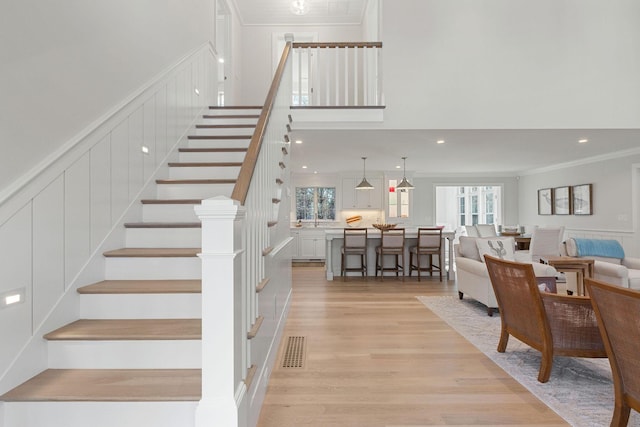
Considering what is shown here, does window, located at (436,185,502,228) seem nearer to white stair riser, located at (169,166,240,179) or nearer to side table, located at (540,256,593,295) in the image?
side table, located at (540,256,593,295)

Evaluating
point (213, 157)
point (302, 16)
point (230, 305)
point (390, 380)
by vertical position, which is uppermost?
point (302, 16)

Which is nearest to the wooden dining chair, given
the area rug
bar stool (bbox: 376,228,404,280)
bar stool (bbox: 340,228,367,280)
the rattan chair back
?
the area rug

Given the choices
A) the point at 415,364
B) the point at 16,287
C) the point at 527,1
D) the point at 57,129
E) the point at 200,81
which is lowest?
the point at 415,364

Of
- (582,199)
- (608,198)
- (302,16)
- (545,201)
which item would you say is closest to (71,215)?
(302,16)

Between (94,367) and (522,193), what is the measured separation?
10.9 metres

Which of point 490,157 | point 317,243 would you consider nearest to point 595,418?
point 490,157

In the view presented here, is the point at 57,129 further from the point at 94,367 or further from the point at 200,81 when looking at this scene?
the point at 200,81

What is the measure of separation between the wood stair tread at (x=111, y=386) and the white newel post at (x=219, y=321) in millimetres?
196

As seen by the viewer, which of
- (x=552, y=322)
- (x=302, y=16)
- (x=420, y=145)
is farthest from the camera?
(x=302, y=16)

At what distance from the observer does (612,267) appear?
13.8 feet

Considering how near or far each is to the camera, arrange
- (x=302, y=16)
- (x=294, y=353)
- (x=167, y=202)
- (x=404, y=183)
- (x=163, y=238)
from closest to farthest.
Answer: (x=163, y=238)
(x=167, y=202)
(x=294, y=353)
(x=404, y=183)
(x=302, y=16)

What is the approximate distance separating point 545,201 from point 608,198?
1.82 meters

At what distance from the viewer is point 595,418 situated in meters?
2.03

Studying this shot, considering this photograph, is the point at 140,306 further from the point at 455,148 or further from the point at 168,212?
the point at 455,148
